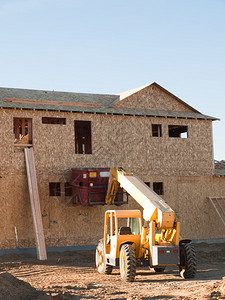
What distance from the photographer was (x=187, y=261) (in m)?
Answer: 14.0

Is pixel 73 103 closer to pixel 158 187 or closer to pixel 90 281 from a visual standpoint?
pixel 158 187

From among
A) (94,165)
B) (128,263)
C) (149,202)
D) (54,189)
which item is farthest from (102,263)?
(94,165)

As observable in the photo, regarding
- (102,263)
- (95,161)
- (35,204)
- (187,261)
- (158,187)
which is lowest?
(102,263)

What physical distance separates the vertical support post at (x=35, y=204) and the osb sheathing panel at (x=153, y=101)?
5.85m

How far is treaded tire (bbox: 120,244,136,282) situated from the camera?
1361cm

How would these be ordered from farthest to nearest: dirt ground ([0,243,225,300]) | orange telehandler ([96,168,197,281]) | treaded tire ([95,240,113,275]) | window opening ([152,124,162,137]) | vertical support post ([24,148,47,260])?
window opening ([152,124,162,137])
vertical support post ([24,148,47,260])
treaded tire ([95,240,113,275])
orange telehandler ([96,168,197,281])
dirt ground ([0,243,225,300])

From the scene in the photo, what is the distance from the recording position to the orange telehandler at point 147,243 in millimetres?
13594

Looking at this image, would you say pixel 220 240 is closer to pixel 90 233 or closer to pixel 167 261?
pixel 90 233

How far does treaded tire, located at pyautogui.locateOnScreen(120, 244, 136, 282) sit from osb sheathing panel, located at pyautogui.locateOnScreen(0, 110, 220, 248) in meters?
9.19

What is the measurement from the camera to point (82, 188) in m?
21.7

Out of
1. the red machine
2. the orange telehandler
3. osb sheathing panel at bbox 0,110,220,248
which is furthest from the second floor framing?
the orange telehandler

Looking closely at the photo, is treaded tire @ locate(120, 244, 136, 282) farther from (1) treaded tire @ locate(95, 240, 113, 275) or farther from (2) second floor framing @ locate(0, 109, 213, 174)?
(2) second floor framing @ locate(0, 109, 213, 174)

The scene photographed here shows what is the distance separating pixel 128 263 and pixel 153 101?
1414 centimetres

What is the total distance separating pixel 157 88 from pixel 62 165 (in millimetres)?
7283
